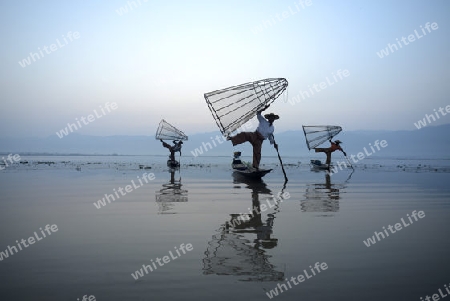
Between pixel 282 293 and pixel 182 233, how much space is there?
3.82 meters

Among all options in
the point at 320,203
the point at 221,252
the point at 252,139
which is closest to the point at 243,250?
the point at 221,252

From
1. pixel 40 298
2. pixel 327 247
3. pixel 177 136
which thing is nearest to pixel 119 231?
pixel 40 298

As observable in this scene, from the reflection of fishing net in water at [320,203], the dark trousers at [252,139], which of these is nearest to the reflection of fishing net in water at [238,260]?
the reflection of fishing net in water at [320,203]

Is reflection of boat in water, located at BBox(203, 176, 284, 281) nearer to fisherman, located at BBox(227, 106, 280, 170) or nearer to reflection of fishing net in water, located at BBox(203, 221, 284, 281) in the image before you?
reflection of fishing net in water, located at BBox(203, 221, 284, 281)

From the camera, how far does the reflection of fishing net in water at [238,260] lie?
536cm

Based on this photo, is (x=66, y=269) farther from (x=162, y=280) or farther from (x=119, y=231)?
(x=119, y=231)

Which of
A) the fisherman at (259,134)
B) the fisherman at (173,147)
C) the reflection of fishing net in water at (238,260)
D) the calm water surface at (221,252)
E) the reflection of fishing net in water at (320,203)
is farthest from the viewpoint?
the fisherman at (173,147)

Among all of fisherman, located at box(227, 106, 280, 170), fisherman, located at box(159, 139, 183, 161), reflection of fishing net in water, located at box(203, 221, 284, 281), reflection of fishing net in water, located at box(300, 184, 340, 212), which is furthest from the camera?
fisherman, located at box(159, 139, 183, 161)

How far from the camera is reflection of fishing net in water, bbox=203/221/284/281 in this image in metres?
5.36

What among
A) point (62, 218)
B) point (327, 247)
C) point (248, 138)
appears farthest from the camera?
point (248, 138)

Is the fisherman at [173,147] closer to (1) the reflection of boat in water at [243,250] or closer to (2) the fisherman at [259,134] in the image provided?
(2) the fisherman at [259,134]

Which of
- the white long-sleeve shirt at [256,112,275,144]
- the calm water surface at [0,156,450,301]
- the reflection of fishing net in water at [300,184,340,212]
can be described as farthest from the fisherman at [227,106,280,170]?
the calm water surface at [0,156,450,301]

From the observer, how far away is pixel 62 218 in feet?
32.2

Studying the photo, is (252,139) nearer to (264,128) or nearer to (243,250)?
(264,128)
